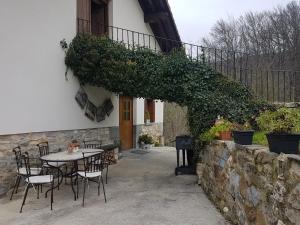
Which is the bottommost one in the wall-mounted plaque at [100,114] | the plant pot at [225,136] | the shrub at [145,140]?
the shrub at [145,140]

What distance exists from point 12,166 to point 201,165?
353cm

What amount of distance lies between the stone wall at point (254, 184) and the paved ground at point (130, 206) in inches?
16.1

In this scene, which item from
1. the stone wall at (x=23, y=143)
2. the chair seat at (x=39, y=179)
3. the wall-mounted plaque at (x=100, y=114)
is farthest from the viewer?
the wall-mounted plaque at (x=100, y=114)

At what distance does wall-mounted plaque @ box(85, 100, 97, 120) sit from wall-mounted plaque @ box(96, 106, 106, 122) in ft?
0.62

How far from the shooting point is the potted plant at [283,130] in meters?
3.07

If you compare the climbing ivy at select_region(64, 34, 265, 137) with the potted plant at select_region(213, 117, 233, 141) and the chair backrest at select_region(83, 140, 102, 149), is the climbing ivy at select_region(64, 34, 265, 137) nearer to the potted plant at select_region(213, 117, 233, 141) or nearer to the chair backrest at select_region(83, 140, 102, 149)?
the potted plant at select_region(213, 117, 233, 141)

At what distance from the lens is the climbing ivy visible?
6535 millimetres

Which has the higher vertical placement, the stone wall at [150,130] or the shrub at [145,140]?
the stone wall at [150,130]

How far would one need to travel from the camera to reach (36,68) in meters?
6.68

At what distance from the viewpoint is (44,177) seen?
5.28 m

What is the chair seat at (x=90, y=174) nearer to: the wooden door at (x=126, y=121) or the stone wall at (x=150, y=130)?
the wooden door at (x=126, y=121)

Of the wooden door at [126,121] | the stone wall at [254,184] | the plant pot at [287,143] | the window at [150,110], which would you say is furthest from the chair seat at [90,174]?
the window at [150,110]

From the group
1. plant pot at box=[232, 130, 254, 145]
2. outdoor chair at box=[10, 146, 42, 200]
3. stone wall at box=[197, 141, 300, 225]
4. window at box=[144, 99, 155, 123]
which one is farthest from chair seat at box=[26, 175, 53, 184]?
window at box=[144, 99, 155, 123]

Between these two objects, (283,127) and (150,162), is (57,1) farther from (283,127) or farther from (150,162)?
(283,127)
